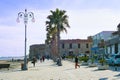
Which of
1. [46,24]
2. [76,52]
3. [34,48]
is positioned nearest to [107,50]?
[46,24]

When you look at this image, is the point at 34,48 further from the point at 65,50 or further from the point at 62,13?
the point at 62,13

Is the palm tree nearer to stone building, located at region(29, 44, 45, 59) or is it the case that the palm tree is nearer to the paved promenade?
the paved promenade

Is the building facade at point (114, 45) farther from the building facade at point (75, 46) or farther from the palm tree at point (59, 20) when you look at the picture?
the building facade at point (75, 46)

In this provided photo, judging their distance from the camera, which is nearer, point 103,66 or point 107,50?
point 103,66

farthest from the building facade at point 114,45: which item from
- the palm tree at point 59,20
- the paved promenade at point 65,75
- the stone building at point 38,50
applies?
the stone building at point 38,50

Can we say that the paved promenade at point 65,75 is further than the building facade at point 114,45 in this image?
No

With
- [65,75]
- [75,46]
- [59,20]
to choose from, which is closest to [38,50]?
[75,46]

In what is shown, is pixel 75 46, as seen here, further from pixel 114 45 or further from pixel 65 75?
pixel 65 75

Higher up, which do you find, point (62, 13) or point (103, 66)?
point (62, 13)

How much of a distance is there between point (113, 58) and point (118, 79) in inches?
1014

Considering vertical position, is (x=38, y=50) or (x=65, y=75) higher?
(x=38, y=50)

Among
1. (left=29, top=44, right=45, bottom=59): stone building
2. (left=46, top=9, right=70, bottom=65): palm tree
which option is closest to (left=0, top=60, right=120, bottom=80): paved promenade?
(left=46, top=9, right=70, bottom=65): palm tree

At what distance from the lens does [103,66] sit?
36406 mm

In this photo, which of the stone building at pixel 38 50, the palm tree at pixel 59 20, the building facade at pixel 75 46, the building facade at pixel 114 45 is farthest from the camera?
the stone building at pixel 38 50
